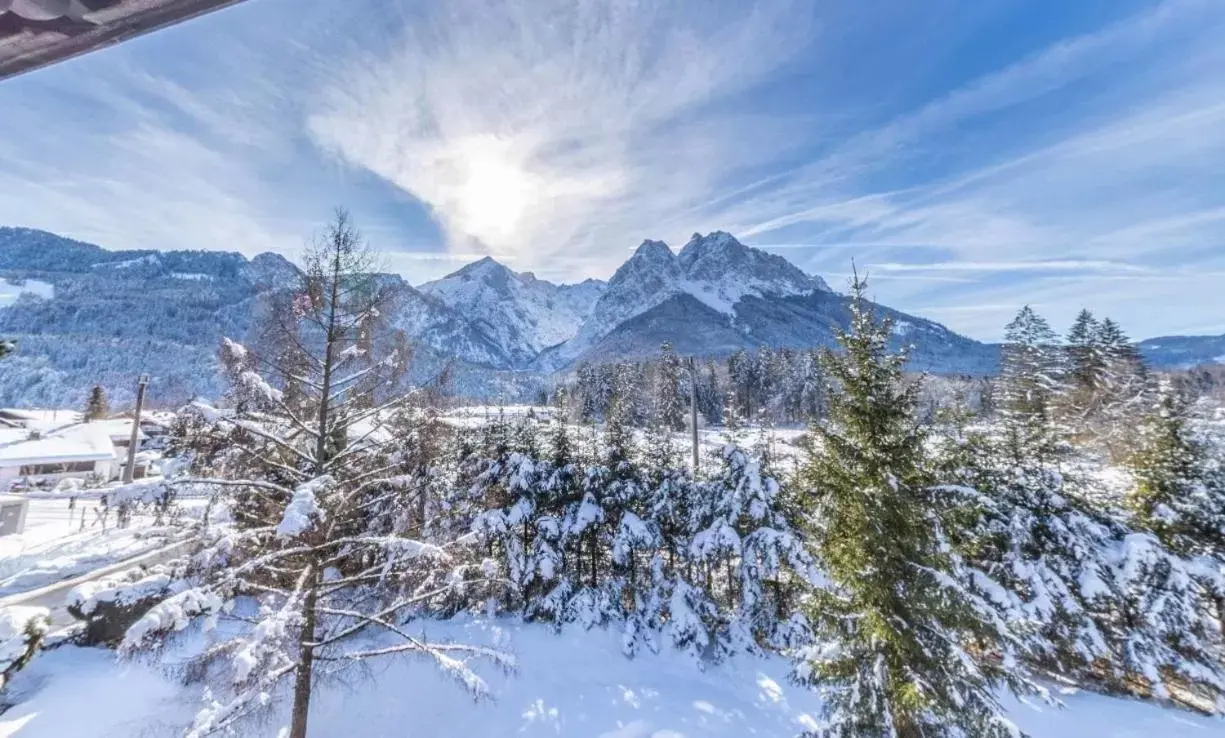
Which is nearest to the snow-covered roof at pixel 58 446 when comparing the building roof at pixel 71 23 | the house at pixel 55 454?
the house at pixel 55 454

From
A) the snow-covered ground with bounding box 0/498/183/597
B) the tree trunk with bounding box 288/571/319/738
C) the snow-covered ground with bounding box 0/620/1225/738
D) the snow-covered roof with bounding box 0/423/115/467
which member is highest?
the snow-covered roof with bounding box 0/423/115/467

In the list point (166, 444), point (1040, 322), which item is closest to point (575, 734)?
point (166, 444)

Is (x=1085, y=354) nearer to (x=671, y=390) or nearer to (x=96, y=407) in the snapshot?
(x=671, y=390)

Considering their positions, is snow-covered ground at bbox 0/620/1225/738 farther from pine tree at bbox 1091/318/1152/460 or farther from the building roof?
pine tree at bbox 1091/318/1152/460

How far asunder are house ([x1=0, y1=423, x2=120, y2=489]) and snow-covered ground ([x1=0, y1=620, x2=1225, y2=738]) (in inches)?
1084

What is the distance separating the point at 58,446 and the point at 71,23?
45.6 metres

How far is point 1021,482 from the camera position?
42.7ft

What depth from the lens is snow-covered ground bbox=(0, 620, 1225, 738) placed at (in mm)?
9398

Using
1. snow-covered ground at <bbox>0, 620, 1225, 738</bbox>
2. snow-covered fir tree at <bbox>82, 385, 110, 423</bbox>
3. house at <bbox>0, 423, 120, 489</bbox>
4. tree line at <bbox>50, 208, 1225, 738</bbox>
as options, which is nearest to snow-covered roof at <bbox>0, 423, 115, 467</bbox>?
house at <bbox>0, 423, 120, 489</bbox>

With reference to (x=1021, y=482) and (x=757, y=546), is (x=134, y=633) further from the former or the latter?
(x=1021, y=482)

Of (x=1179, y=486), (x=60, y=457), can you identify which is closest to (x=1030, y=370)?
(x=1179, y=486)

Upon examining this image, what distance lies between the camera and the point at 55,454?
97.8 ft

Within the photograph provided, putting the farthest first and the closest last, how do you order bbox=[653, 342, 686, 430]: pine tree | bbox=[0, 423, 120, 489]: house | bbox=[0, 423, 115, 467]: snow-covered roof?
1. bbox=[653, 342, 686, 430]: pine tree
2. bbox=[0, 423, 120, 489]: house
3. bbox=[0, 423, 115, 467]: snow-covered roof

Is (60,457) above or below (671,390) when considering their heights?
below
